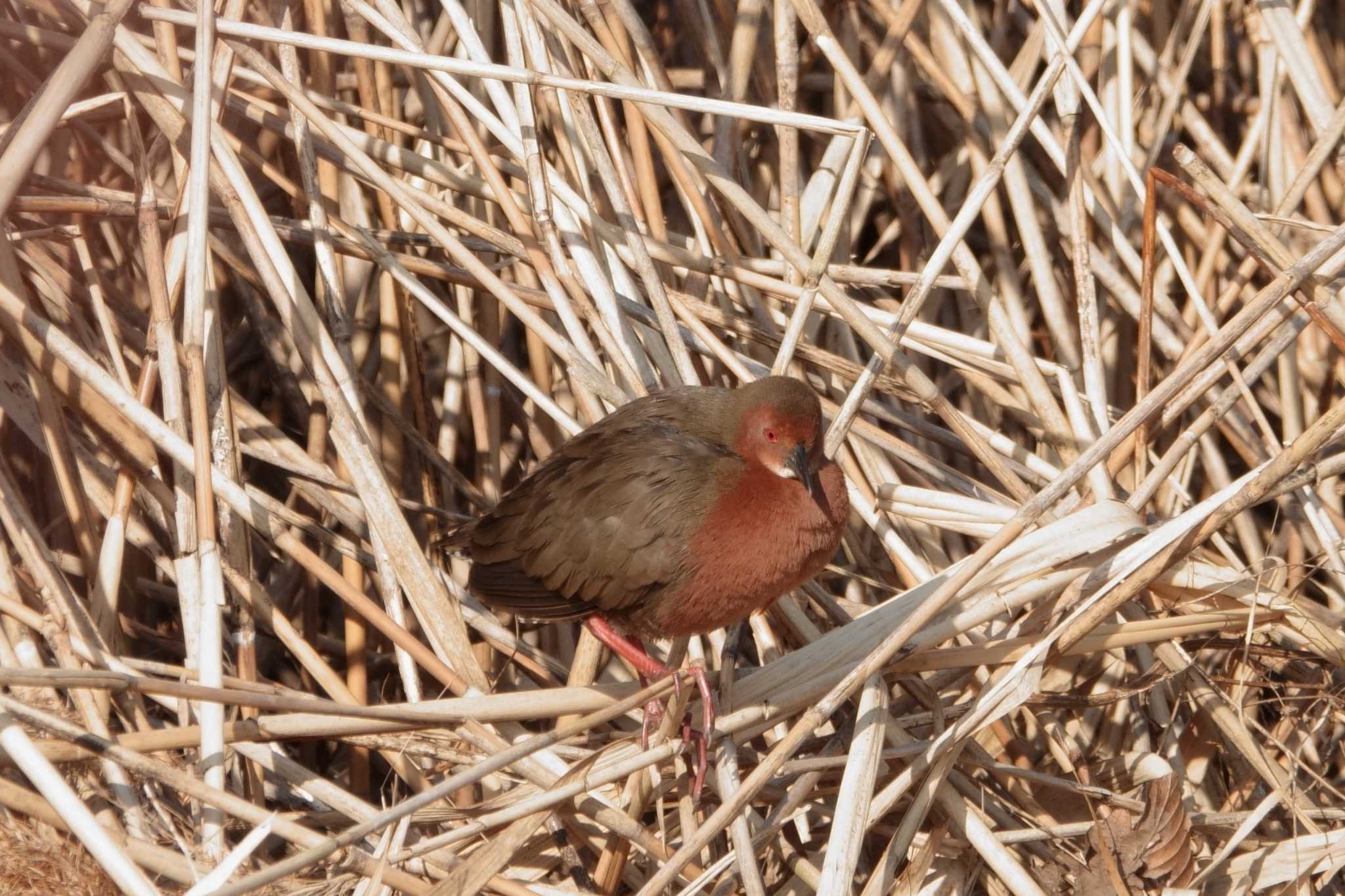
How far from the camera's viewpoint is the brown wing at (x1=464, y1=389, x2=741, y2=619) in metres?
2.92

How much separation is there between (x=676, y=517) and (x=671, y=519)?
0.01m

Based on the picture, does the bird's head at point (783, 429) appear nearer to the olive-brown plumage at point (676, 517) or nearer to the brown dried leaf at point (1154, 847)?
the olive-brown plumage at point (676, 517)

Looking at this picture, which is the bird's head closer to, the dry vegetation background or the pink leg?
the dry vegetation background

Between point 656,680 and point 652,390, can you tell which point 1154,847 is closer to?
point 656,680

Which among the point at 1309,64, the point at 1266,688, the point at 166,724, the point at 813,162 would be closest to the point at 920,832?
the point at 1266,688

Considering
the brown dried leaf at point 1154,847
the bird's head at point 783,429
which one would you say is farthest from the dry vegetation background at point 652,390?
the bird's head at point 783,429

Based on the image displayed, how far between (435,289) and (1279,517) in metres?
2.57

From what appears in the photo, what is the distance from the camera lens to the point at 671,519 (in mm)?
2916

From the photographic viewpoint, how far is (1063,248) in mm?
3852

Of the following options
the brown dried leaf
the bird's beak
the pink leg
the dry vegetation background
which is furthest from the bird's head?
the brown dried leaf

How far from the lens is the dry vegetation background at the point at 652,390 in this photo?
2619 millimetres

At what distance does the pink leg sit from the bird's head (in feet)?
1.65

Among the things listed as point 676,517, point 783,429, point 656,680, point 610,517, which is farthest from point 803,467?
point 656,680

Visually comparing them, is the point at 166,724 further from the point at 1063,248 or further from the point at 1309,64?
the point at 1309,64
